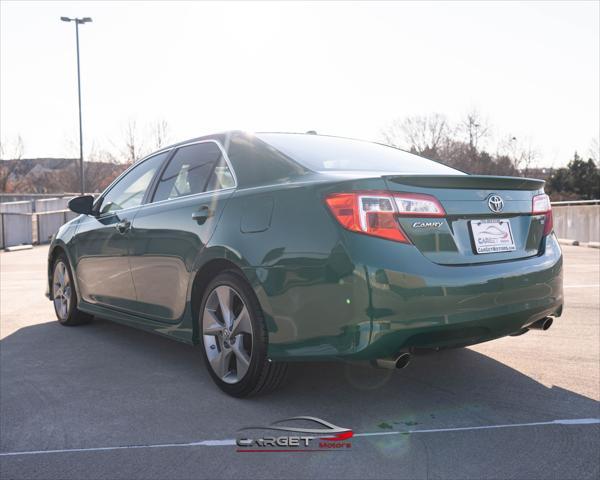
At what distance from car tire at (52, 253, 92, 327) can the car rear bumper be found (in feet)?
12.4

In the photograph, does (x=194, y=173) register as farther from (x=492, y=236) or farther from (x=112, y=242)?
(x=492, y=236)

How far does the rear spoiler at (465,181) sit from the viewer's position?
3002mm

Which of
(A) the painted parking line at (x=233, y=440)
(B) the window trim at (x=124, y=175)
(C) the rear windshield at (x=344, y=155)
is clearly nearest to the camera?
(A) the painted parking line at (x=233, y=440)

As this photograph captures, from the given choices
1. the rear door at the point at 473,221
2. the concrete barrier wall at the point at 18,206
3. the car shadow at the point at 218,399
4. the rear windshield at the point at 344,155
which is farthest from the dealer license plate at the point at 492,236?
the concrete barrier wall at the point at 18,206

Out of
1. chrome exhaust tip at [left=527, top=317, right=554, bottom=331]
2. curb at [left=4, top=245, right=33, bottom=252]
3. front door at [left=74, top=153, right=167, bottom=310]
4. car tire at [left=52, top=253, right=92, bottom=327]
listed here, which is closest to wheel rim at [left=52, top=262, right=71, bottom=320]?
car tire at [left=52, top=253, right=92, bottom=327]

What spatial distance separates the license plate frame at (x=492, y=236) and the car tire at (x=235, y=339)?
1177mm

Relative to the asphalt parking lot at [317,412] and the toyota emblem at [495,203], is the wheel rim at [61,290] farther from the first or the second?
the toyota emblem at [495,203]

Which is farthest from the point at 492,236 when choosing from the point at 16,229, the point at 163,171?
the point at 16,229

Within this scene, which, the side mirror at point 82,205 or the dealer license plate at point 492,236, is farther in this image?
the side mirror at point 82,205

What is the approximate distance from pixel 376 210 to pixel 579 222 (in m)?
17.7

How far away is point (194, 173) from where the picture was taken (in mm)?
4180

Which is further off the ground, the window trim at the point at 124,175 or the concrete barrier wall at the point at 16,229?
the window trim at the point at 124,175

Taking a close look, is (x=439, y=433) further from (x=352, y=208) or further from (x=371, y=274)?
(x=352, y=208)

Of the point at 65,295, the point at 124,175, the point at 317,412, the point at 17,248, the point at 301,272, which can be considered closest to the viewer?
the point at 301,272
